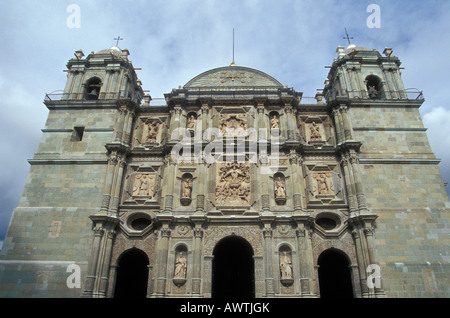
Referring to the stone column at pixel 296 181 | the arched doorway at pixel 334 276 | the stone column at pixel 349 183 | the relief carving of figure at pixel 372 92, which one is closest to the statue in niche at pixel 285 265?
the stone column at pixel 296 181

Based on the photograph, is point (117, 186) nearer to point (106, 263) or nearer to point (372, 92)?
point (106, 263)

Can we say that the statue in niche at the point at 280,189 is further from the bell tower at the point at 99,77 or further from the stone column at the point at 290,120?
the bell tower at the point at 99,77

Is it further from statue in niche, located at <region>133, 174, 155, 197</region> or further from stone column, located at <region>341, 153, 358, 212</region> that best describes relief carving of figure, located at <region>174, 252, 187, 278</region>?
stone column, located at <region>341, 153, 358, 212</region>

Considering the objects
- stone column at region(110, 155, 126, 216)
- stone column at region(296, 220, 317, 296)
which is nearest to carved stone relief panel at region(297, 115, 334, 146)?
stone column at region(296, 220, 317, 296)

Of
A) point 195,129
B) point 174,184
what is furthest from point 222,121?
point 174,184

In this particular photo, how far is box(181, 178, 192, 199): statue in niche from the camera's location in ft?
67.8

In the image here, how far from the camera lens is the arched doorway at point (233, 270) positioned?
20609mm

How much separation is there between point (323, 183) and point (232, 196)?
616 centimetres

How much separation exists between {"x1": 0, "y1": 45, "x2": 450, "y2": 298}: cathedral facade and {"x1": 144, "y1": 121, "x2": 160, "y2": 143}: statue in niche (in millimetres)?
84

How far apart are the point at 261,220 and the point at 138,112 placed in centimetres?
1231

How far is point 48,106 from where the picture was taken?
24328 mm

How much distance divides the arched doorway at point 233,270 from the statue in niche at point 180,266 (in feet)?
7.65
